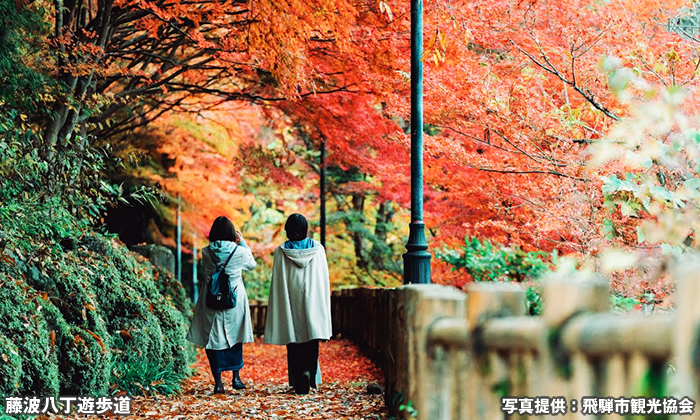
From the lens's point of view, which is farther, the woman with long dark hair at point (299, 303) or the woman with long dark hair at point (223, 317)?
the woman with long dark hair at point (223, 317)

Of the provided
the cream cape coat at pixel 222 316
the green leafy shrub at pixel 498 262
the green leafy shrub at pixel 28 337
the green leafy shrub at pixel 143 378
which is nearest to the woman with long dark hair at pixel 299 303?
the cream cape coat at pixel 222 316

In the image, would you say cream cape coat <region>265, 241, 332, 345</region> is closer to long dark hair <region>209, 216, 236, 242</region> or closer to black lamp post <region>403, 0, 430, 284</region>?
long dark hair <region>209, 216, 236, 242</region>

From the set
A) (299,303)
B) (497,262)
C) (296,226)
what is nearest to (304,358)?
(299,303)

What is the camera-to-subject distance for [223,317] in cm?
839

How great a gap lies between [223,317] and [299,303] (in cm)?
83

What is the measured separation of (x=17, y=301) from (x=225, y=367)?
9.39 feet

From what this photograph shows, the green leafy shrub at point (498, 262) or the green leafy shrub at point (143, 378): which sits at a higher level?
the green leafy shrub at point (498, 262)

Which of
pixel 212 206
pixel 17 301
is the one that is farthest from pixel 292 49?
pixel 212 206

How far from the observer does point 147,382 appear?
7.76m

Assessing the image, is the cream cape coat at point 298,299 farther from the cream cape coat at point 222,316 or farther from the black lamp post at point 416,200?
the black lamp post at point 416,200

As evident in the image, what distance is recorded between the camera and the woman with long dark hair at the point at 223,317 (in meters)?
8.33

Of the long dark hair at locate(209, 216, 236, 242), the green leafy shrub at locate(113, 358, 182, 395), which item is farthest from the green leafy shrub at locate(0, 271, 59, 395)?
the long dark hair at locate(209, 216, 236, 242)

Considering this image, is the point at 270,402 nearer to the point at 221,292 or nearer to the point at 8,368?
the point at 221,292

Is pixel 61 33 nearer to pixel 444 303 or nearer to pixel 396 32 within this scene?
pixel 396 32
